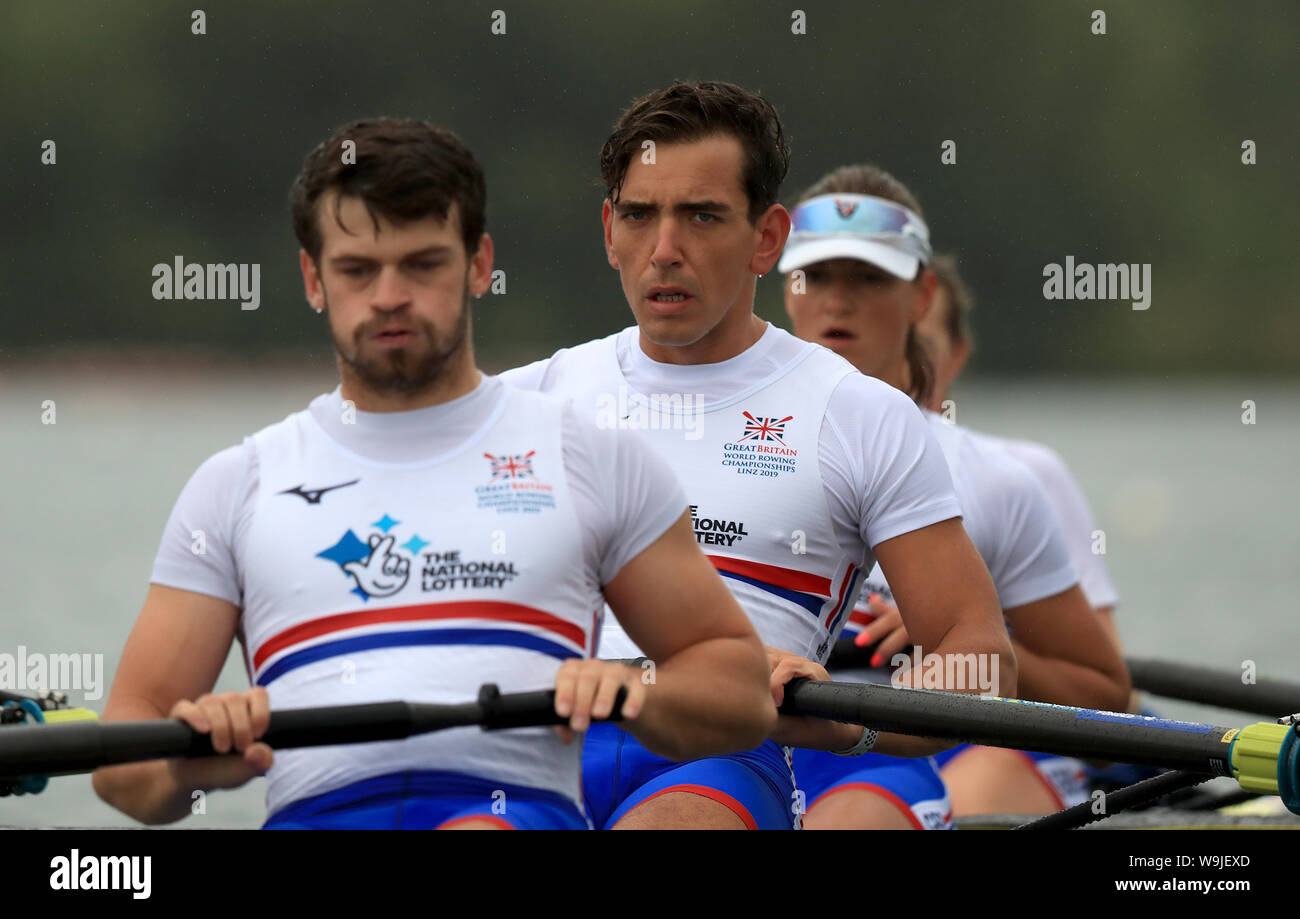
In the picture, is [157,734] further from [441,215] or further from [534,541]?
[441,215]

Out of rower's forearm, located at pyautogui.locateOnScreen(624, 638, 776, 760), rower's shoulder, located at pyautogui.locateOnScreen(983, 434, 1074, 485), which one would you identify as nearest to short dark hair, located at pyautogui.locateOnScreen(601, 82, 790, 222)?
rower's forearm, located at pyautogui.locateOnScreen(624, 638, 776, 760)

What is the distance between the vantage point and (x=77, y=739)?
2871mm

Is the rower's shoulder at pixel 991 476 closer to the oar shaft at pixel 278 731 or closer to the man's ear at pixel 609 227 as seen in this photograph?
the man's ear at pixel 609 227

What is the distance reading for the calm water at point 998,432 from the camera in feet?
54.5

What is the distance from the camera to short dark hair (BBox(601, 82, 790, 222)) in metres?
4.17

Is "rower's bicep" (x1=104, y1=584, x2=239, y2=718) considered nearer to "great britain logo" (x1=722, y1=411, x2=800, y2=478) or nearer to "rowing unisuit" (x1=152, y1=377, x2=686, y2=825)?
"rowing unisuit" (x1=152, y1=377, x2=686, y2=825)

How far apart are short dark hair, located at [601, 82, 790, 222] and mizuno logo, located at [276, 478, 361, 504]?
134 cm

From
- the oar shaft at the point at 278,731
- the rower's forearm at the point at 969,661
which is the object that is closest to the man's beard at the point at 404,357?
the oar shaft at the point at 278,731

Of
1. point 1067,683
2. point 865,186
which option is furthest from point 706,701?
point 865,186

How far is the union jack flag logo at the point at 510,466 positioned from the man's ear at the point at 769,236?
1266 mm

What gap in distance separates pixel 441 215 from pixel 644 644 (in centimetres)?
83

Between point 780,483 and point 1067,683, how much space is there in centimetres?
144

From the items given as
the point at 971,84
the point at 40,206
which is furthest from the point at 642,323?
the point at 971,84

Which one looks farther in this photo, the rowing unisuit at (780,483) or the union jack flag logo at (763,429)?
the union jack flag logo at (763,429)
